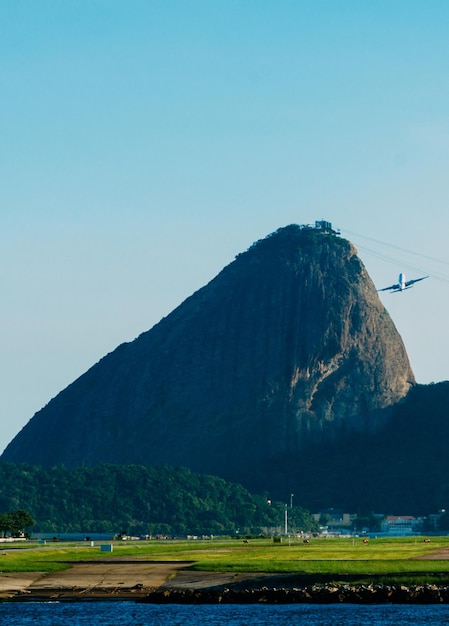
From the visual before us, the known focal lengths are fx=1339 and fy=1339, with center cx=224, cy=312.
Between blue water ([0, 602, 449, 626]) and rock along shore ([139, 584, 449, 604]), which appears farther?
rock along shore ([139, 584, 449, 604])

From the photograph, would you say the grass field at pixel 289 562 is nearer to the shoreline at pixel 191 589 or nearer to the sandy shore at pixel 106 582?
the shoreline at pixel 191 589

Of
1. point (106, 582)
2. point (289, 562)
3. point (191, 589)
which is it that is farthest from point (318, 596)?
point (289, 562)

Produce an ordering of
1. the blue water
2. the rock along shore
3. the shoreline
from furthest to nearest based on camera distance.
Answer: the shoreline
the rock along shore
the blue water

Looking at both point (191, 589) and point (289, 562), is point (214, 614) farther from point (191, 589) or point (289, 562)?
point (289, 562)

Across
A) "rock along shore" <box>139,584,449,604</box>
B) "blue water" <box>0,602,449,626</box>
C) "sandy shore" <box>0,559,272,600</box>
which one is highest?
"sandy shore" <box>0,559,272,600</box>

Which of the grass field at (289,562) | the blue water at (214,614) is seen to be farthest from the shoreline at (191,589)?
the grass field at (289,562)

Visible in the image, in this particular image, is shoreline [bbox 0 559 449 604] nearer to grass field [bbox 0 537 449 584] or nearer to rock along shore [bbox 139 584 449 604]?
rock along shore [bbox 139 584 449 604]

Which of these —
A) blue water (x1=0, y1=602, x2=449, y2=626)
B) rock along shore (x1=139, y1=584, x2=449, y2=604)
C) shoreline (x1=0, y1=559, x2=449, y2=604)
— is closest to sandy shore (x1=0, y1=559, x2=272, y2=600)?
shoreline (x1=0, y1=559, x2=449, y2=604)
